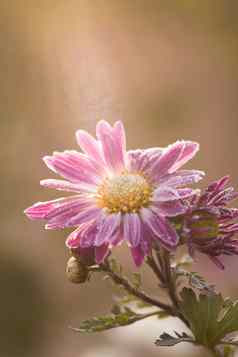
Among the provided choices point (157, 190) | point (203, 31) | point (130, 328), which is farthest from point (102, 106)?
point (157, 190)

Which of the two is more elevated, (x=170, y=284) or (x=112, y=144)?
(x=112, y=144)

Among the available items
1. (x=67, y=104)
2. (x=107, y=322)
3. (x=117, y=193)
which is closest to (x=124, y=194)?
(x=117, y=193)

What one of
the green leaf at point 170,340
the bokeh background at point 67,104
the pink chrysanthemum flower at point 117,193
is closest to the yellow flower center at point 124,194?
the pink chrysanthemum flower at point 117,193

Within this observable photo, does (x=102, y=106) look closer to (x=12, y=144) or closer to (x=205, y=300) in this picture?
(x=12, y=144)

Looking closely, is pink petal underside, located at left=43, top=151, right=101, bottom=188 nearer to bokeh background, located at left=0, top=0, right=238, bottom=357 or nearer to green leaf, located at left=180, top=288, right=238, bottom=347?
green leaf, located at left=180, top=288, right=238, bottom=347

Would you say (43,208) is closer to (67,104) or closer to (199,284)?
(199,284)

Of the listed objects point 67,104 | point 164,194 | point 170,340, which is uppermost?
point 67,104

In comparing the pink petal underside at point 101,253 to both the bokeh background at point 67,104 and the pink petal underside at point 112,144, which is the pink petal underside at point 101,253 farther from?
the bokeh background at point 67,104

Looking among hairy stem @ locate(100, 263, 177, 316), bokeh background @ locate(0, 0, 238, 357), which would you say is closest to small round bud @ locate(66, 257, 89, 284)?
hairy stem @ locate(100, 263, 177, 316)

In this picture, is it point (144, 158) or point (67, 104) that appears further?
point (67, 104)
